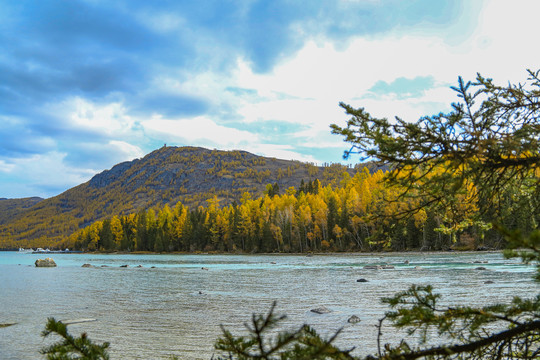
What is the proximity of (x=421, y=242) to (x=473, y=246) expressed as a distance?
9.33 m

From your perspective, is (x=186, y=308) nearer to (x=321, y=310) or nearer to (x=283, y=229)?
(x=321, y=310)

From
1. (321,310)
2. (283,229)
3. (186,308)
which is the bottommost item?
(186,308)

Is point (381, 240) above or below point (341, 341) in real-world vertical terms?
above

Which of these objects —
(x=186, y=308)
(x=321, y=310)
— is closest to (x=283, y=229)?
(x=186, y=308)

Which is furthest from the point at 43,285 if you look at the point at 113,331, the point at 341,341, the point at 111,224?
the point at 111,224

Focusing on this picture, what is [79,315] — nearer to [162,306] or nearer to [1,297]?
[162,306]

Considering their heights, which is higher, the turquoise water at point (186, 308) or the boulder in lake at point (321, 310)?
the boulder in lake at point (321, 310)

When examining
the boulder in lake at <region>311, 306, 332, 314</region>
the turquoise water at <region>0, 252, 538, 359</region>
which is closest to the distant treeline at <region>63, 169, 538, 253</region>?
the turquoise water at <region>0, 252, 538, 359</region>

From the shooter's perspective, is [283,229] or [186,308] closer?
[186,308]

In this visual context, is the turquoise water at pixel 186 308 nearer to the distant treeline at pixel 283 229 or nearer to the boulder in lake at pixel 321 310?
the boulder in lake at pixel 321 310

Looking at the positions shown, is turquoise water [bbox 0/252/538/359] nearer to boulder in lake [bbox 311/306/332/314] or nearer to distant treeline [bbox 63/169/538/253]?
boulder in lake [bbox 311/306/332/314]

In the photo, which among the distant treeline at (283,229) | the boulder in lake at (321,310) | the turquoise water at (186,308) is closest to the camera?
the turquoise water at (186,308)

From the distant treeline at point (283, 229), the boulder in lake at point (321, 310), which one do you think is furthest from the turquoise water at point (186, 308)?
the distant treeline at point (283, 229)

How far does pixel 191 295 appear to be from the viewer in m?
20.7
